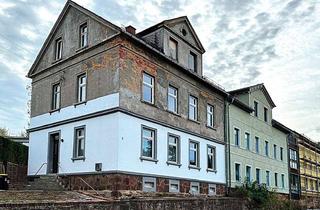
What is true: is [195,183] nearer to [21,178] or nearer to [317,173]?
[21,178]

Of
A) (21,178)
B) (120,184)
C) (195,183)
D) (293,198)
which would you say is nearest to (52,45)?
(21,178)

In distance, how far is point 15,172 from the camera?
78.5 ft

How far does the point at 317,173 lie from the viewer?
53.7m

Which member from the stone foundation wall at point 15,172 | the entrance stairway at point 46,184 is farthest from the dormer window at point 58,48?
the entrance stairway at point 46,184

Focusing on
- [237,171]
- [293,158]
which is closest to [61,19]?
[237,171]

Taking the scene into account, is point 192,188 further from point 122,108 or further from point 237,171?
point 122,108

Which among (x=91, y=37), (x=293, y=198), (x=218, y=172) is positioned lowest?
(x=293, y=198)

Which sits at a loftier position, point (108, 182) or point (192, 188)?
point (108, 182)

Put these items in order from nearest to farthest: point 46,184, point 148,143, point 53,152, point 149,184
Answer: point 149,184 → point 148,143 → point 46,184 → point 53,152

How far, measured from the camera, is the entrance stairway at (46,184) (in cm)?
2061

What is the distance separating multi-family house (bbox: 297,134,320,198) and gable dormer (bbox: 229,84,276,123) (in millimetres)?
11315

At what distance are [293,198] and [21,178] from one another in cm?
2886

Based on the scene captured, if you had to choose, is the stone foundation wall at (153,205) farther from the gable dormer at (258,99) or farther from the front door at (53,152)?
the gable dormer at (258,99)

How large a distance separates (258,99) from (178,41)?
1362cm
